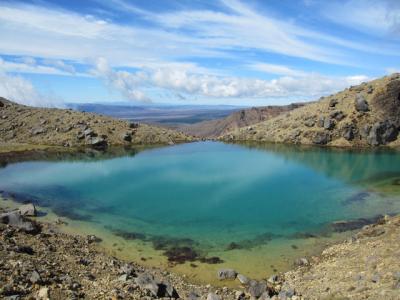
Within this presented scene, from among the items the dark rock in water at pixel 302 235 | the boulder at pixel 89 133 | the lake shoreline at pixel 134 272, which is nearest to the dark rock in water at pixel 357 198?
the dark rock in water at pixel 302 235

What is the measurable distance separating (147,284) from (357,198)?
42161 millimetres

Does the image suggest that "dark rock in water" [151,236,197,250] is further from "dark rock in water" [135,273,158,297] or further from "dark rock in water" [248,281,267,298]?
"dark rock in water" [248,281,267,298]

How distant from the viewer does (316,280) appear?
93.7ft

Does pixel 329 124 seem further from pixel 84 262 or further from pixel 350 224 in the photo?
pixel 84 262

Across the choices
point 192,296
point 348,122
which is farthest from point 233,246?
point 348,122

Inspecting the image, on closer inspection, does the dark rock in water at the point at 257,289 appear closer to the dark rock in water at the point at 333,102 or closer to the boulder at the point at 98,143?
the boulder at the point at 98,143

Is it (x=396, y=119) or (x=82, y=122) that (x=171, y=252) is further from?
(x=396, y=119)

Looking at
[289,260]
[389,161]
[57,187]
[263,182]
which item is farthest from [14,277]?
[389,161]

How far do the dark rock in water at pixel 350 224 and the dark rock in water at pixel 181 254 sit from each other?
1670cm

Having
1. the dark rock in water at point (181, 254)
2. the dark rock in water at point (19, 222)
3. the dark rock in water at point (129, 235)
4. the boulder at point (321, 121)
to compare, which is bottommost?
the dark rock in water at point (181, 254)

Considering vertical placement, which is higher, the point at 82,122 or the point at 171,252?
the point at 82,122

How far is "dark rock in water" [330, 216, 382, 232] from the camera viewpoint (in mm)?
44234

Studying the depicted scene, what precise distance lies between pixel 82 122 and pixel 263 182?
7281cm

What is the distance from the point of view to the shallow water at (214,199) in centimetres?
3966
